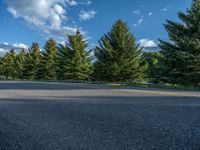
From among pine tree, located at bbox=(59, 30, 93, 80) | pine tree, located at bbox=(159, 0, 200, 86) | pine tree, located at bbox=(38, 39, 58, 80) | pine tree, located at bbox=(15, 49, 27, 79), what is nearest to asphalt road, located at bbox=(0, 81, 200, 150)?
pine tree, located at bbox=(159, 0, 200, 86)

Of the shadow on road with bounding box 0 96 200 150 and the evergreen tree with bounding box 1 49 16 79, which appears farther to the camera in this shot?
the evergreen tree with bounding box 1 49 16 79

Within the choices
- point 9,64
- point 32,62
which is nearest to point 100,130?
point 32,62

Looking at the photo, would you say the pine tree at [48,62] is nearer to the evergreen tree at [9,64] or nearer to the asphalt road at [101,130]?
the evergreen tree at [9,64]

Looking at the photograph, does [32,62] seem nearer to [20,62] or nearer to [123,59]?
[20,62]

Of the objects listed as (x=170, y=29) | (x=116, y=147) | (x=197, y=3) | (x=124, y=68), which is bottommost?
(x=116, y=147)

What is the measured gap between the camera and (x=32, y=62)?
48.9 meters

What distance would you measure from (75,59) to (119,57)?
9005 mm

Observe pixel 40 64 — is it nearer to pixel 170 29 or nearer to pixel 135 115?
pixel 170 29

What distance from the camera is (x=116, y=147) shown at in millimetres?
3154

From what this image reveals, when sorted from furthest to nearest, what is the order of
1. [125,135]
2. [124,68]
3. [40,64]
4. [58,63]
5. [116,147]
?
[40,64] → [58,63] → [124,68] → [125,135] → [116,147]

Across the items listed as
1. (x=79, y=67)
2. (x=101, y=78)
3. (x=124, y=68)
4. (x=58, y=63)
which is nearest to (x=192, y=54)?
(x=124, y=68)

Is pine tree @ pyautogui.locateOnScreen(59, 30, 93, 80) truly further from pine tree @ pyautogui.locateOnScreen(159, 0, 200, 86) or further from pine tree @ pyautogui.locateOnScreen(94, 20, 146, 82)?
pine tree @ pyautogui.locateOnScreen(159, 0, 200, 86)

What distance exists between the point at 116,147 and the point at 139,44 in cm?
2752

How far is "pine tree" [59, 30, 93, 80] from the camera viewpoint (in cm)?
3509
